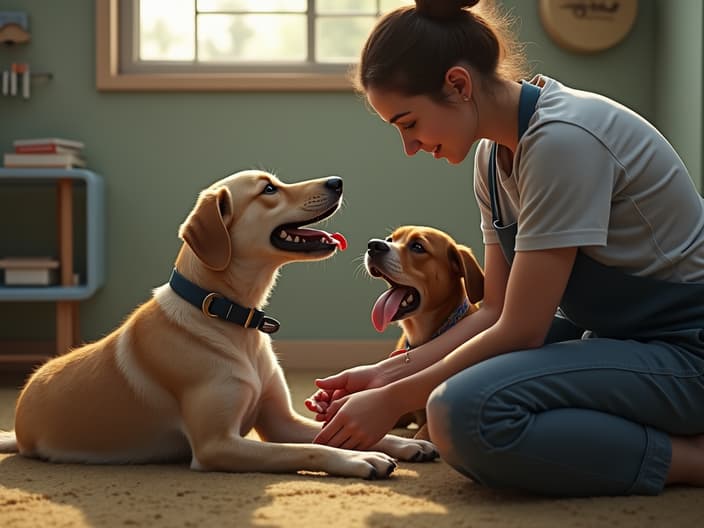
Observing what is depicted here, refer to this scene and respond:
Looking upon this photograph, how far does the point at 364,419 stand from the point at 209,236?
55 centimetres

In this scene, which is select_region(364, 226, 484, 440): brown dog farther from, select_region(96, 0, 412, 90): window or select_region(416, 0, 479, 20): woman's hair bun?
select_region(96, 0, 412, 90): window

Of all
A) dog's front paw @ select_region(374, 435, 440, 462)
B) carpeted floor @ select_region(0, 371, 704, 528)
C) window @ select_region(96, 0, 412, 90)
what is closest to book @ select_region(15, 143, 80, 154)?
window @ select_region(96, 0, 412, 90)

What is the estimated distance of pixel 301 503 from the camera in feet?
5.74

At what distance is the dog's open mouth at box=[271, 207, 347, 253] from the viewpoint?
7.45 ft

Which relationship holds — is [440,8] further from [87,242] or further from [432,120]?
[87,242]

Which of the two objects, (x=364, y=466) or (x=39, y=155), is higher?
(x=39, y=155)

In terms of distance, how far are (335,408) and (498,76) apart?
76 cm

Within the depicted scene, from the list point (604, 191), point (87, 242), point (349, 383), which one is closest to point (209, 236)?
point (349, 383)

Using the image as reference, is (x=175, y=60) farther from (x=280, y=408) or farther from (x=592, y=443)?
(x=592, y=443)

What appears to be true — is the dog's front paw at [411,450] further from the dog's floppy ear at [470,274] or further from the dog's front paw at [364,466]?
the dog's floppy ear at [470,274]

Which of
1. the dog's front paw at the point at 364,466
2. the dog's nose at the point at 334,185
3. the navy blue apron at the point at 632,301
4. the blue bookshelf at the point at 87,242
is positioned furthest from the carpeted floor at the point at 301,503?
the blue bookshelf at the point at 87,242

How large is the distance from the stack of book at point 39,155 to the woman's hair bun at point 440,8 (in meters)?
2.55

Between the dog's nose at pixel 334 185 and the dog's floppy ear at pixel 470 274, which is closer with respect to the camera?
the dog's nose at pixel 334 185

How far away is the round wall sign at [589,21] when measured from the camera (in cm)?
427
